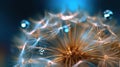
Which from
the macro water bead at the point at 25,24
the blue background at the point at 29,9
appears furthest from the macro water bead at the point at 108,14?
the macro water bead at the point at 25,24

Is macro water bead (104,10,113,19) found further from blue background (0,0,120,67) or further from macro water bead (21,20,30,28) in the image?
macro water bead (21,20,30,28)

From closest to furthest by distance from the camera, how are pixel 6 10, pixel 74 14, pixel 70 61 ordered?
pixel 70 61 < pixel 74 14 < pixel 6 10

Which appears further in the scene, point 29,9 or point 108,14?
point 29,9

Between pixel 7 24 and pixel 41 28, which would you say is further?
pixel 7 24

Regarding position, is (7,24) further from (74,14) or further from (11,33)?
(74,14)

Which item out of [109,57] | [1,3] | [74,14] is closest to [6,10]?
[1,3]

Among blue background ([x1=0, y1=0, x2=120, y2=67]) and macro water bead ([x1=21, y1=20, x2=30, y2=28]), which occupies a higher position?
blue background ([x1=0, y1=0, x2=120, y2=67])

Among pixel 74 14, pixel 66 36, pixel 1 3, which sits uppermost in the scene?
pixel 1 3

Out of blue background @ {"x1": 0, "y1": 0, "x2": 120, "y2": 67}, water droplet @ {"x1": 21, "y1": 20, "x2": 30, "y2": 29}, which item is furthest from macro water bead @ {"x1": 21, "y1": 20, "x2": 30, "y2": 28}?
blue background @ {"x1": 0, "y1": 0, "x2": 120, "y2": 67}

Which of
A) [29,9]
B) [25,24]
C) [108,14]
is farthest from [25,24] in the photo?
[108,14]

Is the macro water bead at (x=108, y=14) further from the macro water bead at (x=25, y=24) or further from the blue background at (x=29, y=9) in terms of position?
the macro water bead at (x=25, y=24)

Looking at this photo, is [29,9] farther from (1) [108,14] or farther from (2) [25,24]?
(1) [108,14]
